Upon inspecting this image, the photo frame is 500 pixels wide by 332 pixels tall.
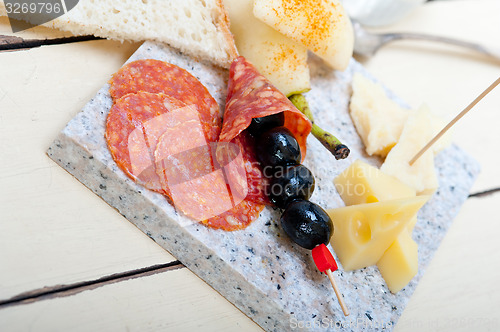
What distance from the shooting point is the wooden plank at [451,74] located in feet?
7.13

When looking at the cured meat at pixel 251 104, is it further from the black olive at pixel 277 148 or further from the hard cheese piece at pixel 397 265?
the hard cheese piece at pixel 397 265

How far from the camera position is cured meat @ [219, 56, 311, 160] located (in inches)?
55.6

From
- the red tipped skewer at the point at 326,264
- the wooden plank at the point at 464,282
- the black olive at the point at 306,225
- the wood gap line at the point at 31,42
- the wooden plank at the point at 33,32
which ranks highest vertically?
the wooden plank at the point at 33,32

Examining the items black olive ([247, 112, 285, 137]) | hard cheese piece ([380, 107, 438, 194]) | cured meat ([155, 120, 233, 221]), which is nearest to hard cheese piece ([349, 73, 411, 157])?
hard cheese piece ([380, 107, 438, 194])

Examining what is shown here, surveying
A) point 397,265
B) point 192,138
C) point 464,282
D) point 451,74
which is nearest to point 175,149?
point 192,138

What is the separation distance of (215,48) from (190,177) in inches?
20.6

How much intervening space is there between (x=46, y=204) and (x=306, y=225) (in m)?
0.69

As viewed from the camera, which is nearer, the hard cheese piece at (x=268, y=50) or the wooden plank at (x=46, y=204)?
the wooden plank at (x=46, y=204)

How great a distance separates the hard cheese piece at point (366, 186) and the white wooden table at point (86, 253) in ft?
1.11

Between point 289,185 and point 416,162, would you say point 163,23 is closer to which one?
point 289,185

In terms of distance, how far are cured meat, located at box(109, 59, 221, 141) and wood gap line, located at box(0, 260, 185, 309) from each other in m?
0.39

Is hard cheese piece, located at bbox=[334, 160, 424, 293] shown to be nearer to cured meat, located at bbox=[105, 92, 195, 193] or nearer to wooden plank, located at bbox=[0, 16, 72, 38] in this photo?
cured meat, located at bbox=[105, 92, 195, 193]

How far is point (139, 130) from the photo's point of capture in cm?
136

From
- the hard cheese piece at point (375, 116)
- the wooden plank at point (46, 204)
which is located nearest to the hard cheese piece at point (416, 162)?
the hard cheese piece at point (375, 116)
